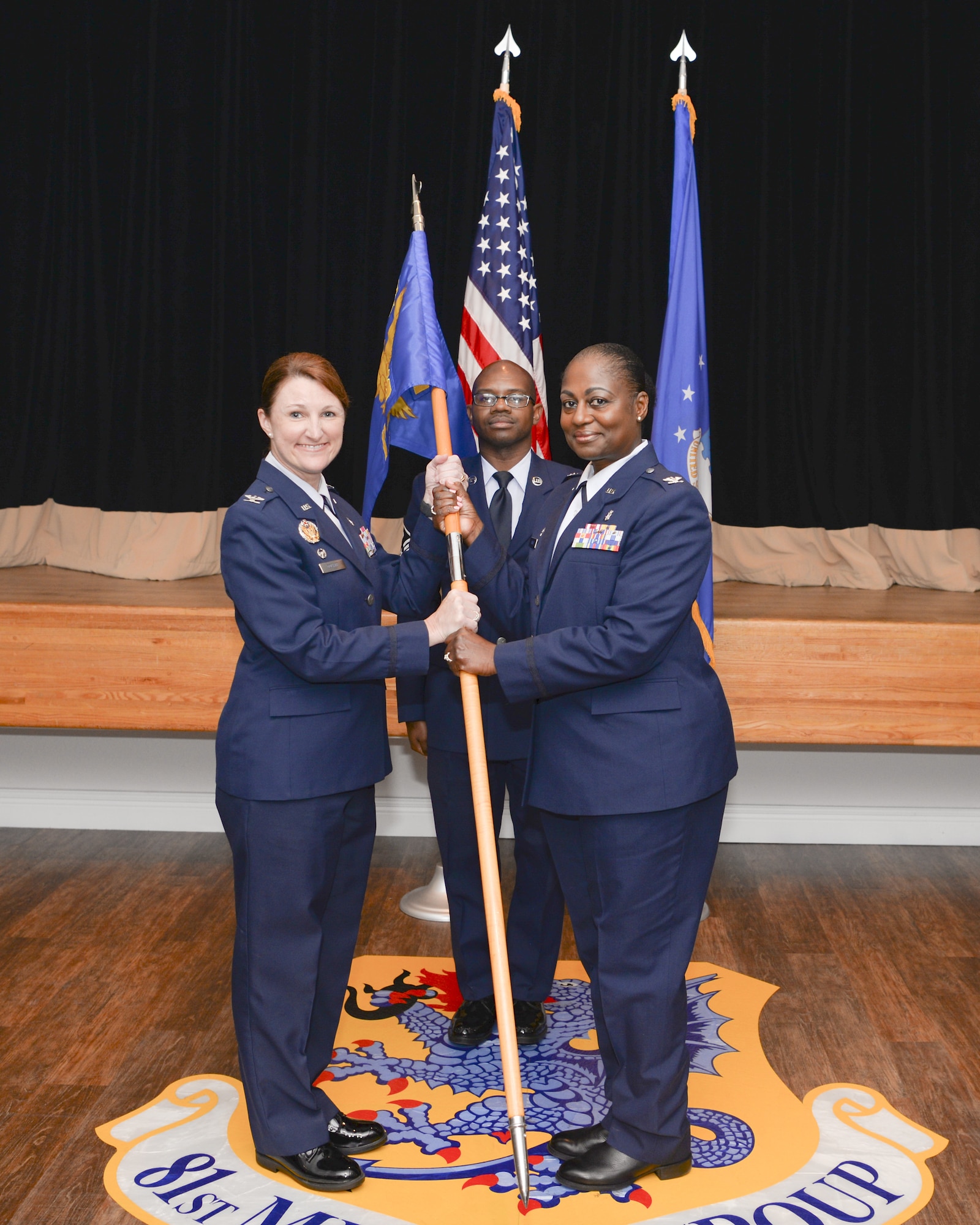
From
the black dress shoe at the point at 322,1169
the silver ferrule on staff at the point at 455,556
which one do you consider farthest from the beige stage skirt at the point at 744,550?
the black dress shoe at the point at 322,1169

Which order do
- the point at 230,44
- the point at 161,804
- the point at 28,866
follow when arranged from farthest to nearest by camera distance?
the point at 230,44 → the point at 161,804 → the point at 28,866

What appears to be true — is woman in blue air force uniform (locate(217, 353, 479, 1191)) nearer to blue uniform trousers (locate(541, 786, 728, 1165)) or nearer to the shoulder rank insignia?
the shoulder rank insignia

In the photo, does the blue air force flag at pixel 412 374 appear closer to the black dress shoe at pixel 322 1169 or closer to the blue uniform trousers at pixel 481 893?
the blue uniform trousers at pixel 481 893

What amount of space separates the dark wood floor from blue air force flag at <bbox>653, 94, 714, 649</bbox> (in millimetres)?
985

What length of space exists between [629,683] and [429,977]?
1.32 m

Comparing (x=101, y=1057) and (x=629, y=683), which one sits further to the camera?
(x=101, y=1057)

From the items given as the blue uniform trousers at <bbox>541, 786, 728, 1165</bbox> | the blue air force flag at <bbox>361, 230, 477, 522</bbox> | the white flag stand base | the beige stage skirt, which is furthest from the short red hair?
the beige stage skirt

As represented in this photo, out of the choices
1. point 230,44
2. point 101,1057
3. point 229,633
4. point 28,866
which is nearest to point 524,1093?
point 101,1057

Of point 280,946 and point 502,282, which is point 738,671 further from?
point 280,946

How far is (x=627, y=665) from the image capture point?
1.92 metres

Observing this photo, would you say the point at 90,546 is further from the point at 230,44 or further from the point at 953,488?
the point at 953,488

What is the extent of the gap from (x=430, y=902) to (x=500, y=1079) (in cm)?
99

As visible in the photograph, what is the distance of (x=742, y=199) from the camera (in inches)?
182

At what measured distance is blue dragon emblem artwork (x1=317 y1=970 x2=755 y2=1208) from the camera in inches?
82.4
